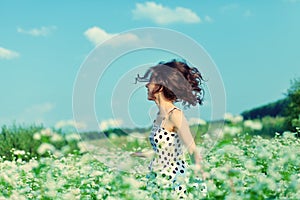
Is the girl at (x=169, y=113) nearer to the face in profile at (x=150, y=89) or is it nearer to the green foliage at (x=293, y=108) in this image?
the face in profile at (x=150, y=89)

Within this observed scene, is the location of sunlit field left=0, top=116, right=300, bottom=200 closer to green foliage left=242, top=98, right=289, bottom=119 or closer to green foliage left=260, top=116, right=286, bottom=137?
green foliage left=260, top=116, right=286, bottom=137

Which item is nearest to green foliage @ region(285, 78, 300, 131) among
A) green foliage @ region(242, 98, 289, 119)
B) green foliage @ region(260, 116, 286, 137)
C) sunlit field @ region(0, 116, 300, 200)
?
green foliage @ region(260, 116, 286, 137)

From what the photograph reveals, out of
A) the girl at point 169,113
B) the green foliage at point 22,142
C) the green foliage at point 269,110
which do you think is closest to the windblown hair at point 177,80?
the girl at point 169,113

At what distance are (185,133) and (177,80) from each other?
21.6 inches

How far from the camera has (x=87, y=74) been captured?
16.6 ft

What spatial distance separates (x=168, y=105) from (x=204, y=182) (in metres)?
0.86

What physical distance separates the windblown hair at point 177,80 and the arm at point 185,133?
231 mm

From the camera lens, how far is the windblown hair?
5047 mm

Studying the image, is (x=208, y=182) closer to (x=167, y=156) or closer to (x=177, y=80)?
(x=167, y=156)

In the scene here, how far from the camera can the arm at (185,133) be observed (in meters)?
4.66

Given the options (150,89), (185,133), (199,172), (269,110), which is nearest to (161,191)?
(199,172)

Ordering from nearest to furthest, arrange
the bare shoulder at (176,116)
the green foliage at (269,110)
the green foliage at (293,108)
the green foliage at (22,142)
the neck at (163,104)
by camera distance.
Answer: the bare shoulder at (176,116), the neck at (163,104), the green foliage at (22,142), the green foliage at (293,108), the green foliage at (269,110)

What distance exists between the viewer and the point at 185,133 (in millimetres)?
4754

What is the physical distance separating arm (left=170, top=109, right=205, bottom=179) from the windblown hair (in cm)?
23
